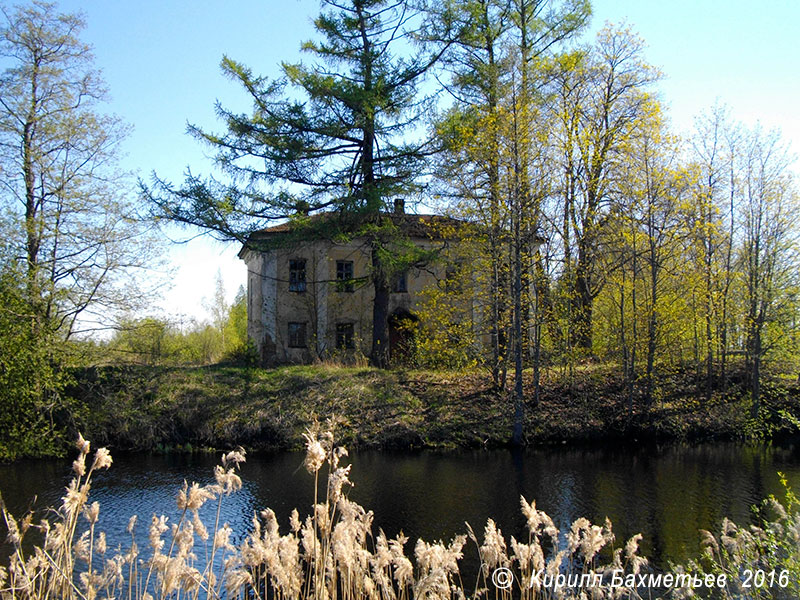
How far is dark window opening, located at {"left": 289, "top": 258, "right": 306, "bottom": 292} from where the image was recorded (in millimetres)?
28580

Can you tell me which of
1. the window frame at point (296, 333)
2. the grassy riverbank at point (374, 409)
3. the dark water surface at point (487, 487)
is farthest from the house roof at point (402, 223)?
the dark water surface at point (487, 487)

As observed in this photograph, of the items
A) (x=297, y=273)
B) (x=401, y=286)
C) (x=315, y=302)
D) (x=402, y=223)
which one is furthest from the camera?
(x=401, y=286)

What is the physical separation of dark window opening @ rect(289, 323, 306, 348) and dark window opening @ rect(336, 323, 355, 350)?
157cm

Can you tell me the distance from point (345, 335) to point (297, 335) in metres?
2.16

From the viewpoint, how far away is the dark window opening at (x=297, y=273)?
93.8 feet

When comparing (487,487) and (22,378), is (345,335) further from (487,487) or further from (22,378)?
(487,487)

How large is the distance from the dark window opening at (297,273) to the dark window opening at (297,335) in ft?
5.29

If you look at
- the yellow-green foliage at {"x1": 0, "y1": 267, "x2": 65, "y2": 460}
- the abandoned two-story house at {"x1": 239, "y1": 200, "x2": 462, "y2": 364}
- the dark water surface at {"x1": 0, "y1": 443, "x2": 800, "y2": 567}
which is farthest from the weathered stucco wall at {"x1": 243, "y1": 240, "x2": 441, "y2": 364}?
the yellow-green foliage at {"x1": 0, "y1": 267, "x2": 65, "y2": 460}

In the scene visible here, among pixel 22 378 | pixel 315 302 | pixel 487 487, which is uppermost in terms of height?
pixel 315 302

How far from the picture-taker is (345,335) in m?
28.4

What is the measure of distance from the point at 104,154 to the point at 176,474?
11020 mm

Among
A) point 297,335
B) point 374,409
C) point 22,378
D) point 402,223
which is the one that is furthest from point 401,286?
point 22,378

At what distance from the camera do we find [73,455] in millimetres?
17312

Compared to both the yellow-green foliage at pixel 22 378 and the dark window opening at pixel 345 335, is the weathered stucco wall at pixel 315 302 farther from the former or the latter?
the yellow-green foliage at pixel 22 378
